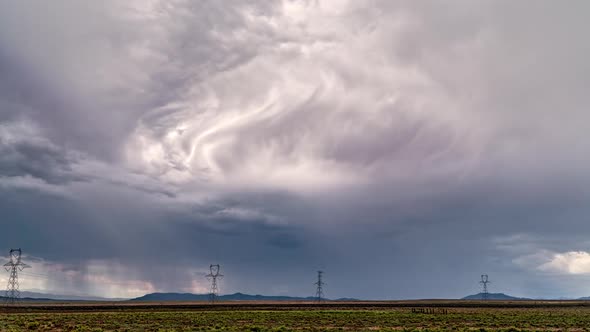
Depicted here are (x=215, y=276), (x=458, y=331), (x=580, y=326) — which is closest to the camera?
(x=458, y=331)

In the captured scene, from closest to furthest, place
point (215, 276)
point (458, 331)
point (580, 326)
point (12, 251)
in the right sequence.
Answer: point (458, 331) < point (580, 326) < point (12, 251) < point (215, 276)

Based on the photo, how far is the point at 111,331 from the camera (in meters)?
55.6

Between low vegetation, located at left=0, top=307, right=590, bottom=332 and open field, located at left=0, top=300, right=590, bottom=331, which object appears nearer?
low vegetation, located at left=0, top=307, right=590, bottom=332

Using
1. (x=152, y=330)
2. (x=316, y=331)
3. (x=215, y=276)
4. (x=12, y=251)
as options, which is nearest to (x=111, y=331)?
(x=152, y=330)

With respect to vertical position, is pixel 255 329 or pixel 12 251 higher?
pixel 12 251

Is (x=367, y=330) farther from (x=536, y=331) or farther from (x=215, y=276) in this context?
(x=215, y=276)

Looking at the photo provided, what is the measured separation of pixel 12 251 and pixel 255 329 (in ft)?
449

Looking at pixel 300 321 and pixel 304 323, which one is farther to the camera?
pixel 300 321

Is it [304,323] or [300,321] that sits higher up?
[304,323]

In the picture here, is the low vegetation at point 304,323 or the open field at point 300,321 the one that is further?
the open field at point 300,321

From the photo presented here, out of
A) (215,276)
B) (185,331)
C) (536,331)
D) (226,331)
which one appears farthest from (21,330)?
(215,276)

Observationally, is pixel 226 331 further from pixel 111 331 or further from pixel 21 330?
pixel 21 330

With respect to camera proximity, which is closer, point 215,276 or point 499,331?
point 499,331

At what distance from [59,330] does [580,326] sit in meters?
66.1
